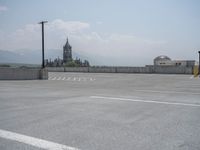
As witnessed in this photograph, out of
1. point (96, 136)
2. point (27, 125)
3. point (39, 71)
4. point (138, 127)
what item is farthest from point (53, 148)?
point (39, 71)

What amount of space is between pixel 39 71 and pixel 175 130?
21.2m

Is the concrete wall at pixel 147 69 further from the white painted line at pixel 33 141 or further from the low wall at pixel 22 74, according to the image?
the white painted line at pixel 33 141

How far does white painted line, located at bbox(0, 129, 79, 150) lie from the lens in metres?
3.43

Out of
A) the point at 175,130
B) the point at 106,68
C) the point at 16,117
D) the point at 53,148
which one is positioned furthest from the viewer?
the point at 106,68

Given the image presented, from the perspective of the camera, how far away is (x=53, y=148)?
11.1ft

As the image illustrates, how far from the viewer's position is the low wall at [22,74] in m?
21.4

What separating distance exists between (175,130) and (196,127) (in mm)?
607

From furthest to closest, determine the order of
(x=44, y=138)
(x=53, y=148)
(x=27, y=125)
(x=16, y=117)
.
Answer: (x=16, y=117), (x=27, y=125), (x=44, y=138), (x=53, y=148)

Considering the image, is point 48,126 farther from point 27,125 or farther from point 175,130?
point 175,130

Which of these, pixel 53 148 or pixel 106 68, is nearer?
pixel 53 148

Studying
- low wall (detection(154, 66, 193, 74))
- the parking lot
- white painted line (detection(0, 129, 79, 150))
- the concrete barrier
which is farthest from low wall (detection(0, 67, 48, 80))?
low wall (detection(154, 66, 193, 74))

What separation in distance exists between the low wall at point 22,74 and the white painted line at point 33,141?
753 inches

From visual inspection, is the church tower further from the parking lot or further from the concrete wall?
the parking lot

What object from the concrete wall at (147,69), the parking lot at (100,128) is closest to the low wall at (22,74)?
the parking lot at (100,128)
